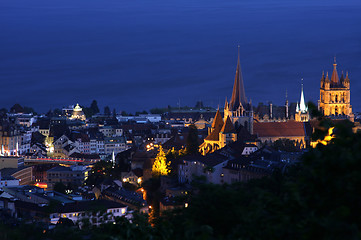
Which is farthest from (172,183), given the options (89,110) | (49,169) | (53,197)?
(89,110)

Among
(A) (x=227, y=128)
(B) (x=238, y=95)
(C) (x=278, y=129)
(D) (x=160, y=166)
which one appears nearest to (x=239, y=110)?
(B) (x=238, y=95)

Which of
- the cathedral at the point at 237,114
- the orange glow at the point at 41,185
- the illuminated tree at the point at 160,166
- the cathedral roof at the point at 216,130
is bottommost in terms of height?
the orange glow at the point at 41,185

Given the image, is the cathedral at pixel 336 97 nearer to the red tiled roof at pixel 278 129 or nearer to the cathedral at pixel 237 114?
the red tiled roof at pixel 278 129

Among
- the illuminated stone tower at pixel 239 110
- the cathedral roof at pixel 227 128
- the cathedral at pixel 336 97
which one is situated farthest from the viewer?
the cathedral at pixel 336 97

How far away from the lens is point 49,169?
173ft

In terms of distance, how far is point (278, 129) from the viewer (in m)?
62.3

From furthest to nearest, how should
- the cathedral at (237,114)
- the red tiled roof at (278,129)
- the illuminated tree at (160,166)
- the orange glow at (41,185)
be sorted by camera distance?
the red tiled roof at (278,129)
the cathedral at (237,114)
the orange glow at (41,185)
the illuminated tree at (160,166)

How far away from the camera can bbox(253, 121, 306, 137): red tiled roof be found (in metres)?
61.5

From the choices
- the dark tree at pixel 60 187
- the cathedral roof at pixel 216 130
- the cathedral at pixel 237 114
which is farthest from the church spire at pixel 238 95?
the dark tree at pixel 60 187

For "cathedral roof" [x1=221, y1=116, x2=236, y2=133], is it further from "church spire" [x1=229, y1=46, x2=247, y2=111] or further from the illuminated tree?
the illuminated tree

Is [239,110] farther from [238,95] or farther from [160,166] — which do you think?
[160,166]

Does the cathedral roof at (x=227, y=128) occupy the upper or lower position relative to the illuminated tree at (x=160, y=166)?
upper

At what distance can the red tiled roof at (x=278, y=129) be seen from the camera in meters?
61.5

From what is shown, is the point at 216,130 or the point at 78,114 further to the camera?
the point at 78,114
